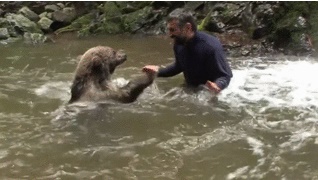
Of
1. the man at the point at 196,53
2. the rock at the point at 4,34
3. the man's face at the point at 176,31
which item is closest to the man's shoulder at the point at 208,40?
the man at the point at 196,53

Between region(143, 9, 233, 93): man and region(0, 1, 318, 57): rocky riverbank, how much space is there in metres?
4.01

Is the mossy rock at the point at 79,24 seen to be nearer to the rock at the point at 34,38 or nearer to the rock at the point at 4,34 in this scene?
the rock at the point at 34,38

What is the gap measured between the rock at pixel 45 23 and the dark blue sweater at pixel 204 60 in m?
9.05

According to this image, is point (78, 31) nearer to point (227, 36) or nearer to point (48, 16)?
point (48, 16)

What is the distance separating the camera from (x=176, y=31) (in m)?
6.89

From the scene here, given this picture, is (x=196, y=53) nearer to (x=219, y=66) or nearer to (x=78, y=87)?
(x=219, y=66)

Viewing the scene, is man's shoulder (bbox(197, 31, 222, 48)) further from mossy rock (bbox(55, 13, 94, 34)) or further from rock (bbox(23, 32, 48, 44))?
mossy rock (bbox(55, 13, 94, 34))

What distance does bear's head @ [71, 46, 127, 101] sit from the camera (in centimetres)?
665

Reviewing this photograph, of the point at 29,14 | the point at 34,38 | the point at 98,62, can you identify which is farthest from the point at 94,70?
the point at 29,14

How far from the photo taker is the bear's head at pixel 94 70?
21.8 ft

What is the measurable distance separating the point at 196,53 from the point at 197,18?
25.3ft

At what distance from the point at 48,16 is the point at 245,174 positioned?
12.7 meters

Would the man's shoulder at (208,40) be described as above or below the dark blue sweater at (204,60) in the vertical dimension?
above

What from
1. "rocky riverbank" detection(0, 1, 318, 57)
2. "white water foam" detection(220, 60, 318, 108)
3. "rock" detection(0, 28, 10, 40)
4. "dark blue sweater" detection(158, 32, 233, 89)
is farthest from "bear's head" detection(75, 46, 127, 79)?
"rock" detection(0, 28, 10, 40)
